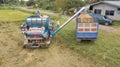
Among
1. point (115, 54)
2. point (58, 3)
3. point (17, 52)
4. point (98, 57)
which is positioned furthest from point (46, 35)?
point (58, 3)

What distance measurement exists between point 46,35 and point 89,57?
2995 mm

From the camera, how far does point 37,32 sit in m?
9.38

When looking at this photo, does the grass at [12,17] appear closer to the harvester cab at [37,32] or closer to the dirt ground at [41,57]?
the harvester cab at [37,32]

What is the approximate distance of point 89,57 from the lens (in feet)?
26.5

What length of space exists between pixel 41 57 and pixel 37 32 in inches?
67.4

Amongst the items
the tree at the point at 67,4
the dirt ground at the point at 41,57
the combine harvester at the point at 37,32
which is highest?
the tree at the point at 67,4

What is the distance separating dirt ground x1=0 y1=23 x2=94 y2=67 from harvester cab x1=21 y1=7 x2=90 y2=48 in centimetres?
41

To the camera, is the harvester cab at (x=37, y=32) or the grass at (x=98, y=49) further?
the harvester cab at (x=37, y=32)

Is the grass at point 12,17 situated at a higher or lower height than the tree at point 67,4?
lower

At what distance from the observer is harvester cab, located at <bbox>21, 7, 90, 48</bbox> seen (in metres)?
9.41

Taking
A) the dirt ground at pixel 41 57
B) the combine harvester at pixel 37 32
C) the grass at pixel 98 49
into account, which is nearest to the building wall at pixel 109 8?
the grass at pixel 98 49

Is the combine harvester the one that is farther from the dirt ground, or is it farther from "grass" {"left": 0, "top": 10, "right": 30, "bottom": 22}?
"grass" {"left": 0, "top": 10, "right": 30, "bottom": 22}

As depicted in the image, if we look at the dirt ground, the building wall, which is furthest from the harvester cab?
the building wall

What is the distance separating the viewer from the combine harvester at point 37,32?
941 centimetres
